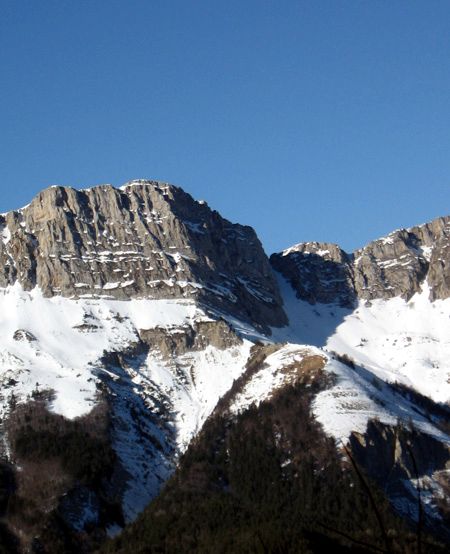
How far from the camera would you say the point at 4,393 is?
177750 millimetres

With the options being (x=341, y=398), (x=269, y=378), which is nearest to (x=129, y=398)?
(x=269, y=378)

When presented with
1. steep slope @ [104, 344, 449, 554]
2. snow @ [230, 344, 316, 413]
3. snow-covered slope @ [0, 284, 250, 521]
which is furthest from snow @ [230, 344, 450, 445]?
snow-covered slope @ [0, 284, 250, 521]

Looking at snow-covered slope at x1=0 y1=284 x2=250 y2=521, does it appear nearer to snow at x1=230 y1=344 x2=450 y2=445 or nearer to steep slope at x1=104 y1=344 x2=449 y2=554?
steep slope at x1=104 y1=344 x2=449 y2=554

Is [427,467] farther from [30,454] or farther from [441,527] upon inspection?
[30,454]

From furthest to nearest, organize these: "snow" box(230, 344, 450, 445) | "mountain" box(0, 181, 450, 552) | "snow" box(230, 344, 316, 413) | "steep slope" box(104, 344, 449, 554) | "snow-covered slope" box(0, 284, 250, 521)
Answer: "snow" box(230, 344, 316, 413) < "snow-covered slope" box(0, 284, 250, 521) < "snow" box(230, 344, 450, 445) < "mountain" box(0, 181, 450, 552) < "steep slope" box(104, 344, 449, 554)

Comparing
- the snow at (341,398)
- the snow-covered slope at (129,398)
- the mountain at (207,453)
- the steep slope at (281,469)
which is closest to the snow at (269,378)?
the snow at (341,398)

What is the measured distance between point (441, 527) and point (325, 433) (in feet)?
82.4

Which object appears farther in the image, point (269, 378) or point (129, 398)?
point (129, 398)

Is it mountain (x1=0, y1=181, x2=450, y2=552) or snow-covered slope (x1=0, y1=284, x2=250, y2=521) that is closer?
mountain (x1=0, y1=181, x2=450, y2=552)

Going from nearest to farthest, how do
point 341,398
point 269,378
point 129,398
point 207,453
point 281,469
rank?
1. point 281,469
2. point 207,453
3. point 341,398
4. point 269,378
5. point 129,398

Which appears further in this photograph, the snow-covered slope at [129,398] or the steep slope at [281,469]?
the snow-covered slope at [129,398]

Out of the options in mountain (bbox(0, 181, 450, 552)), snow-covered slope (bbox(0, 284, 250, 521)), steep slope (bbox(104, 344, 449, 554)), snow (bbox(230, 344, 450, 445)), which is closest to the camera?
steep slope (bbox(104, 344, 449, 554))

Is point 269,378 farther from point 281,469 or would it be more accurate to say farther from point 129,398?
point 281,469

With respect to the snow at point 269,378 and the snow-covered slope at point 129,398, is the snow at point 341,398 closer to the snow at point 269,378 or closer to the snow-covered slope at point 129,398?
the snow at point 269,378
